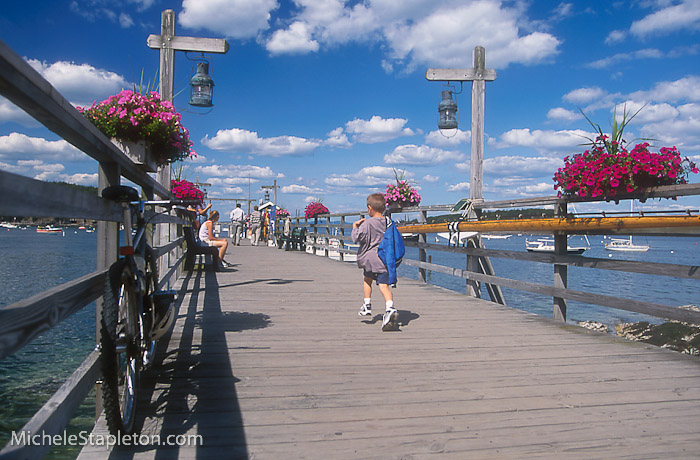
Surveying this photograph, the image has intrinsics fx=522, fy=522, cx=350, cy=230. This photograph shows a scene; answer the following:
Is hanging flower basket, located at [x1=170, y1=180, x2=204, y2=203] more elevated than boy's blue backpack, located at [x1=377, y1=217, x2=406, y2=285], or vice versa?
hanging flower basket, located at [x1=170, y1=180, x2=204, y2=203]

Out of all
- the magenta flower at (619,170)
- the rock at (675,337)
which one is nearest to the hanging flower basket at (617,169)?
the magenta flower at (619,170)

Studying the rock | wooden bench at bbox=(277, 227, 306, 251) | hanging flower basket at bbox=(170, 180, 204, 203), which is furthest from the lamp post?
wooden bench at bbox=(277, 227, 306, 251)

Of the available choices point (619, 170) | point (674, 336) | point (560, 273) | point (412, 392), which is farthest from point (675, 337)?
point (412, 392)

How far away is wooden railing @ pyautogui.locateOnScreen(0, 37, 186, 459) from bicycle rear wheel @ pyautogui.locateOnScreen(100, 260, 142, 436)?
0.15 metres

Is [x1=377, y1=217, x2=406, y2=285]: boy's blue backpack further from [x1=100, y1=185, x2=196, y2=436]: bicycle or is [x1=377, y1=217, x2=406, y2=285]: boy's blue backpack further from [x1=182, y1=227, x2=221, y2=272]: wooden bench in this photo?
[x1=182, y1=227, x2=221, y2=272]: wooden bench

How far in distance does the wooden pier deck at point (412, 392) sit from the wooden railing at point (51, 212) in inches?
19.2

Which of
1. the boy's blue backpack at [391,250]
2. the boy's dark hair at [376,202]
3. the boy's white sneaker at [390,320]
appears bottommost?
the boy's white sneaker at [390,320]

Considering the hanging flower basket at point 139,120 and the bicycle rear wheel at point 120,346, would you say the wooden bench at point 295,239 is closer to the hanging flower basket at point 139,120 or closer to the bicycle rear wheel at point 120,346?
the hanging flower basket at point 139,120

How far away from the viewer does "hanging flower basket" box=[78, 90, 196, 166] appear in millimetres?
3779

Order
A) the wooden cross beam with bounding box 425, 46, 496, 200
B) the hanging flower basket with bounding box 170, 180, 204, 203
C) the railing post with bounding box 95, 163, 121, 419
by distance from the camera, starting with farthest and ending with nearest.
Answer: the hanging flower basket with bounding box 170, 180, 204, 203
the wooden cross beam with bounding box 425, 46, 496, 200
the railing post with bounding box 95, 163, 121, 419

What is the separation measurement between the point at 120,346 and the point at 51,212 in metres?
0.72

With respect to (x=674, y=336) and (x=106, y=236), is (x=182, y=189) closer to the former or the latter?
(x=106, y=236)

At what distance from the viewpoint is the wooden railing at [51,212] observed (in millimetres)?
1528

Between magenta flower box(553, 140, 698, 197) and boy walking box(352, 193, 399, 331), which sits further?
boy walking box(352, 193, 399, 331)
